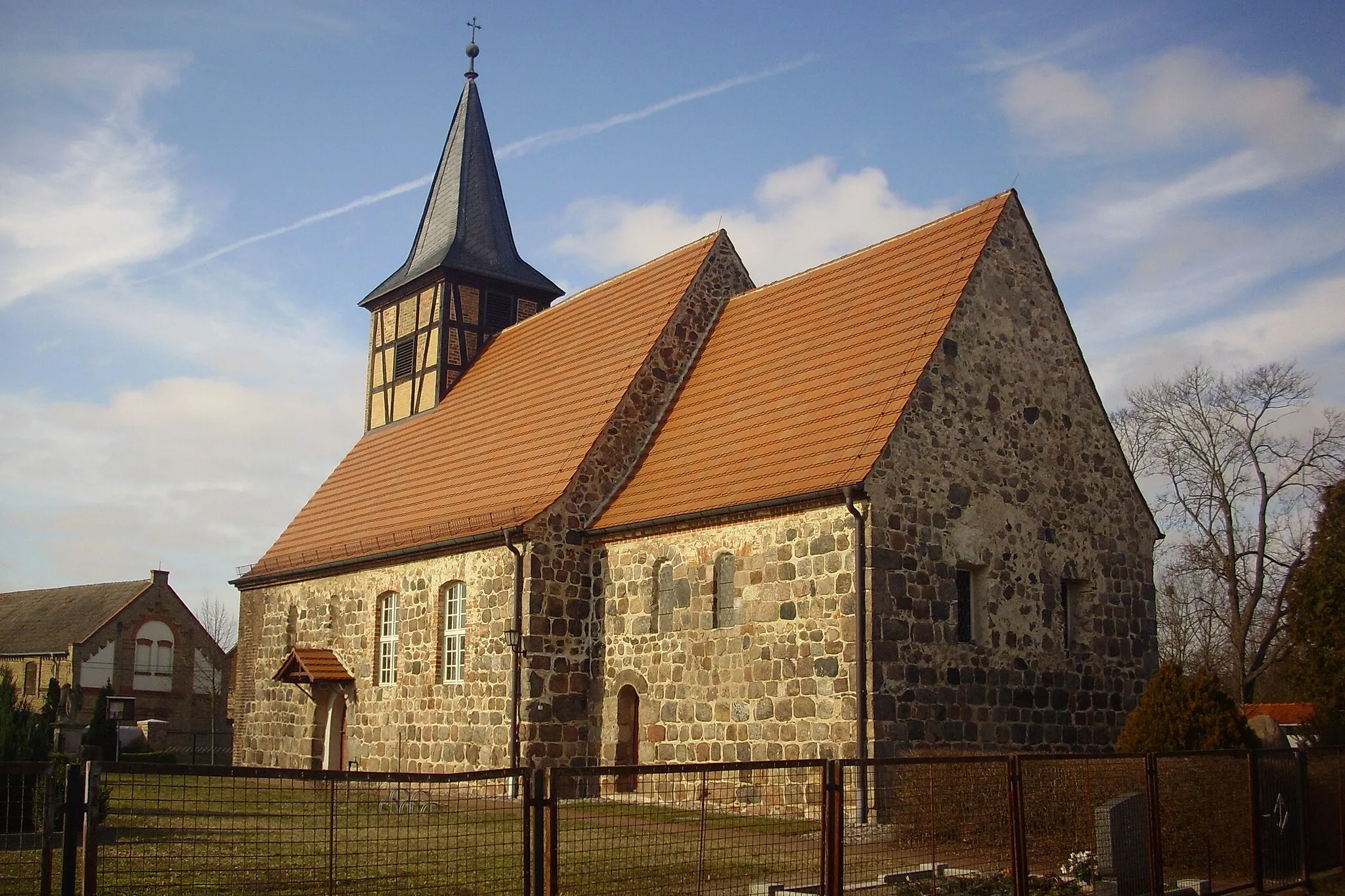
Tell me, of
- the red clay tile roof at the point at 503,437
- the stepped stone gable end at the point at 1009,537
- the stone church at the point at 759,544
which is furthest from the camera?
the red clay tile roof at the point at 503,437

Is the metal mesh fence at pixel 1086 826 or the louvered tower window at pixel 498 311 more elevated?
the louvered tower window at pixel 498 311

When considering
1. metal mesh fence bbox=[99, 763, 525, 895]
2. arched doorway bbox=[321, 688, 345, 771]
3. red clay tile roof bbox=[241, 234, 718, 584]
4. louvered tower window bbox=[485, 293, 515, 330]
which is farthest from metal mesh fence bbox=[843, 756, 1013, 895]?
louvered tower window bbox=[485, 293, 515, 330]

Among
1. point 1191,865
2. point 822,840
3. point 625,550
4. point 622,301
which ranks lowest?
point 1191,865

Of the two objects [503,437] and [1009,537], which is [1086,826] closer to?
[1009,537]

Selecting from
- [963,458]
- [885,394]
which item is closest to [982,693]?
[963,458]

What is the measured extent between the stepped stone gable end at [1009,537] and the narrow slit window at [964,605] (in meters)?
0.16

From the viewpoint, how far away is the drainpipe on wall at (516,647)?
17.5m

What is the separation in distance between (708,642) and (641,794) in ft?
22.2

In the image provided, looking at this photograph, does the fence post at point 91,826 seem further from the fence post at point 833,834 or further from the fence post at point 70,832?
the fence post at point 833,834

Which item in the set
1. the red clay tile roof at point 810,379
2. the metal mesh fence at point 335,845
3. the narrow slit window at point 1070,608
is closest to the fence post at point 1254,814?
the red clay tile roof at point 810,379

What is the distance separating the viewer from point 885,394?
1556 centimetres

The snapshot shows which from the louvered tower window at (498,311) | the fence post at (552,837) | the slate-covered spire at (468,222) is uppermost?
the slate-covered spire at (468,222)

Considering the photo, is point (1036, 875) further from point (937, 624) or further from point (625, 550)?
point (625, 550)

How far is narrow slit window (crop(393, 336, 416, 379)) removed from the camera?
26.8 meters
